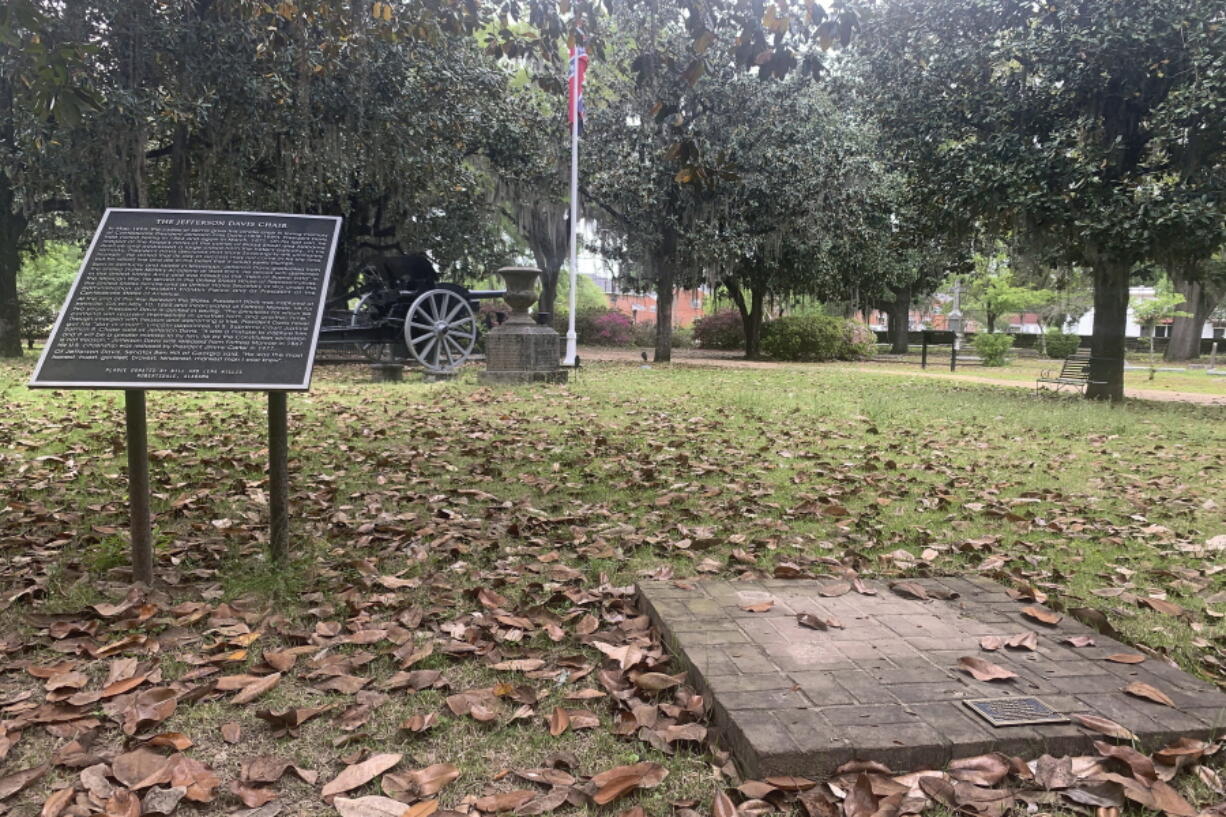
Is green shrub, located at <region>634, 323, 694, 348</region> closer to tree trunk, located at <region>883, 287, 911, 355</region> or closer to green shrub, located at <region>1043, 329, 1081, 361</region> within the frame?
tree trunk, located at <region>883, 287, 911, 355</region>

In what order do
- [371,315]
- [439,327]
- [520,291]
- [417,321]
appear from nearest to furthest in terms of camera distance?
[520,291] < [439,327] < [417,321] < [371,315]

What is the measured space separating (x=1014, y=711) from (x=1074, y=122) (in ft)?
37.9

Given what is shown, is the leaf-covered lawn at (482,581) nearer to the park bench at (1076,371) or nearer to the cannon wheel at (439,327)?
the park bench at (1076,371)

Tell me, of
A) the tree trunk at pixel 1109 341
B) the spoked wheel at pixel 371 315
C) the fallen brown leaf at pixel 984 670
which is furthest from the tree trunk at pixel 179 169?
the tree trunk at pixel 1109 341

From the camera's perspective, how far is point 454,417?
28.0 ft

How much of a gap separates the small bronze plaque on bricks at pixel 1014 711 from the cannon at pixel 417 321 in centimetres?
1212

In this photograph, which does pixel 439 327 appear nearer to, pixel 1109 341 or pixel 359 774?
pixel 1109 341

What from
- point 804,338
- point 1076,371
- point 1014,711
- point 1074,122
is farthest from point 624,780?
point 804,338

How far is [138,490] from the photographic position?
3.37m

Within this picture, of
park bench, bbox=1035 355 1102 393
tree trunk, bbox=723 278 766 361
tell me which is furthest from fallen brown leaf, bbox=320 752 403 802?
tree trunk, bbox=723 278 766 361

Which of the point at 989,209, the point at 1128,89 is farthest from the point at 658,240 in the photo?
the point at 1128,89

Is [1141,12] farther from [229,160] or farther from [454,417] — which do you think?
[229,160]

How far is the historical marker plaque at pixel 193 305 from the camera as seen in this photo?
3225 millimetres

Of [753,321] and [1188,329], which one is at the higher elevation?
[1188,329]
